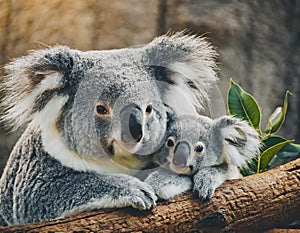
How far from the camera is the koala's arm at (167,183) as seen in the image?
70.2 inches

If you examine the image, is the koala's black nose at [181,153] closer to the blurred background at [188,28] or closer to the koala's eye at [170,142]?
the koala's eye at [170,142]

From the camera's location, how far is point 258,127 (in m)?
2.41

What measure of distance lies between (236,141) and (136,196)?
0.50 metres

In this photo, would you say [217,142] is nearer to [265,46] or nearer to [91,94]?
[91,94]

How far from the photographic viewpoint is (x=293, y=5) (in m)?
2.82

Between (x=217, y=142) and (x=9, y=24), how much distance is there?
1.20m

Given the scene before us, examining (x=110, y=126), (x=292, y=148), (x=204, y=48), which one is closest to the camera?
(x=110, y=126)

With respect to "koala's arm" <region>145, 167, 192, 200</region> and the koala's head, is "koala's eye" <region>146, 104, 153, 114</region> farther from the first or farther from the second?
"koala's arm" <region>145, 167, 192, 200</region>

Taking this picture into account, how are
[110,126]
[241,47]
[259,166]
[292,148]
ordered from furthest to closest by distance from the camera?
[241,47], [292,148], [259,166], [110,126]

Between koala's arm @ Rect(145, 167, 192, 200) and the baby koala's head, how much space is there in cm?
2

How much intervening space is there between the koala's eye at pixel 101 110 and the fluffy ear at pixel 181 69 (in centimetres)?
27

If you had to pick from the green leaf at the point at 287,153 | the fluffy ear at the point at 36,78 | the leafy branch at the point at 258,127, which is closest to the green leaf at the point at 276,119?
the leafy branch at the point at 258,127

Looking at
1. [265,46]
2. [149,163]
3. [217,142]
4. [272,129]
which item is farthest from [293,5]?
[149,163]

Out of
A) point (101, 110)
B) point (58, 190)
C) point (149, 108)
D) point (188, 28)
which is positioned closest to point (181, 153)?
point (149, 108)
